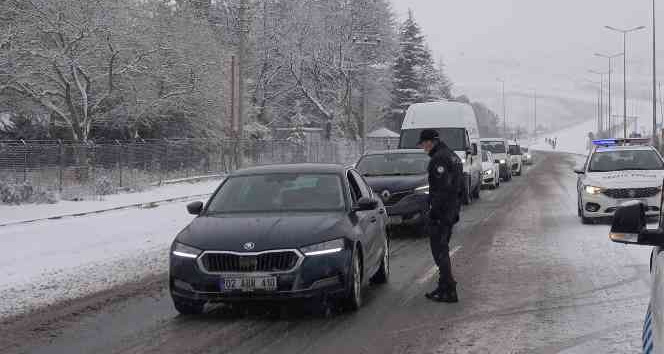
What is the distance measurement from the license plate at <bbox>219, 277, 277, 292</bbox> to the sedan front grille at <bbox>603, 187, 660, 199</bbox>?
10098 mm

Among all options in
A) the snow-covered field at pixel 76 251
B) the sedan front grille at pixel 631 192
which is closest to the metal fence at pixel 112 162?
the snow-covered field at pixel 76 251

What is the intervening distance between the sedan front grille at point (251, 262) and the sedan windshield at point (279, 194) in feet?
3.62

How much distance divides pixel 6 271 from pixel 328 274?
19.2 ft

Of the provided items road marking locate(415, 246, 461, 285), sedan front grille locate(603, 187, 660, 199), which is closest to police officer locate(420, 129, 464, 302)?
road marking locate(415, 246, 461, 285)

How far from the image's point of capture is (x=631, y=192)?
15.2 metres

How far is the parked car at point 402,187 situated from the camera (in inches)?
569

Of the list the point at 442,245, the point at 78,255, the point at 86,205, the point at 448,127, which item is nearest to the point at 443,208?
the point at 442,245

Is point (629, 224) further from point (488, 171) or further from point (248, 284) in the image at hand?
point (488, 171)

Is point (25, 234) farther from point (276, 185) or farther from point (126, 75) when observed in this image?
point (126, 75)

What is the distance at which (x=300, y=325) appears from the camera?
7.20 meters

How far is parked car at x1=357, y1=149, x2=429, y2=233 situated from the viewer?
14.4 m

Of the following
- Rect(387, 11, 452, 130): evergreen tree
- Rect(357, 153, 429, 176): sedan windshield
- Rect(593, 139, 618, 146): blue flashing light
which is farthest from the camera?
Rect(387, 11, 452, 130): evergreen tree

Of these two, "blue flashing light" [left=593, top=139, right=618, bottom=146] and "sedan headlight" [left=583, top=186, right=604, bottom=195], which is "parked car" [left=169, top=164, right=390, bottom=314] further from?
"blue flashing light" [left=593, top=139, right=618, bottom=146]

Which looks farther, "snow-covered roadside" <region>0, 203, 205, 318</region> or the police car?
the police car
